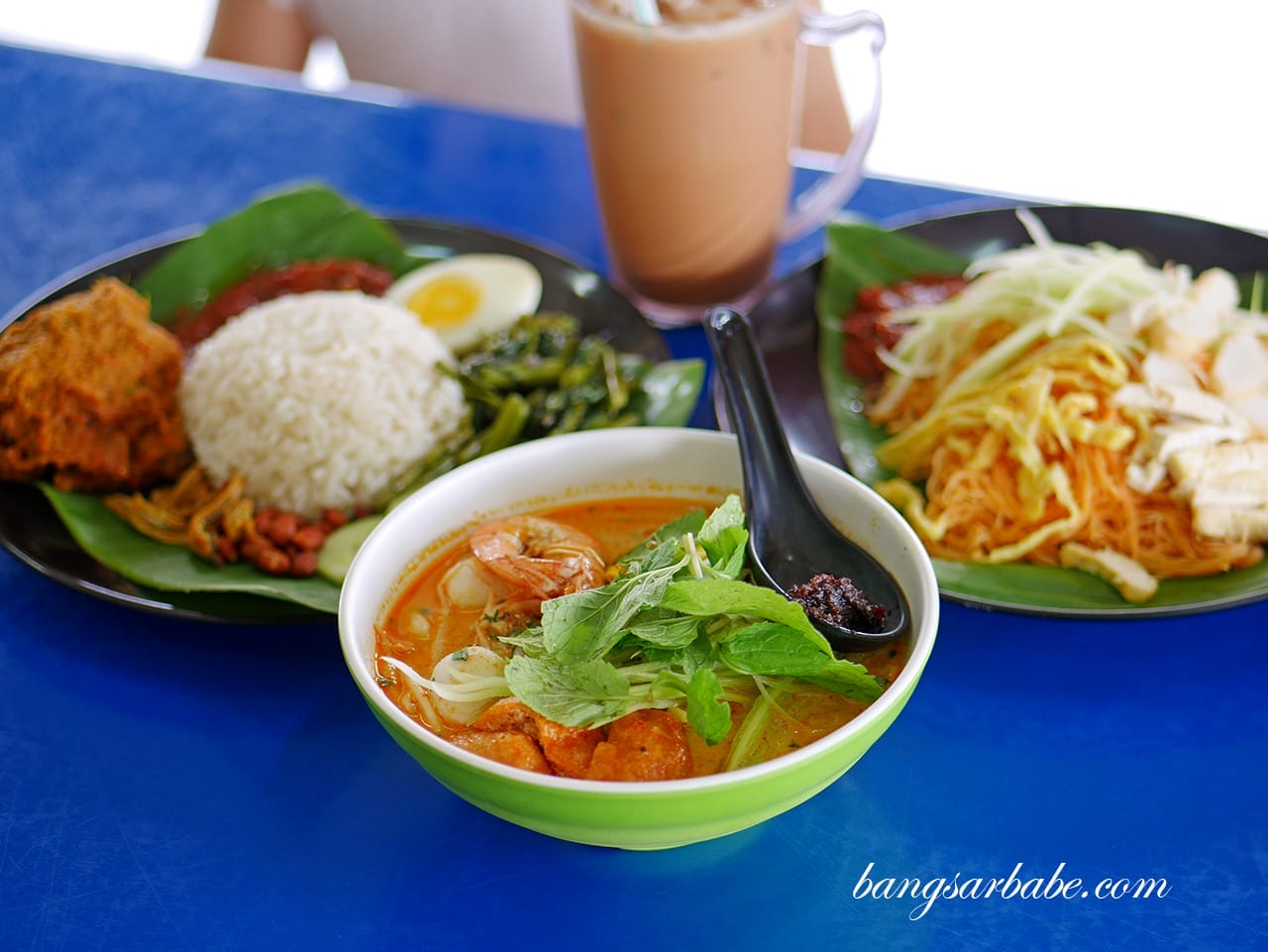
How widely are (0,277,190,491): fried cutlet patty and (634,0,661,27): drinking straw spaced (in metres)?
0.97

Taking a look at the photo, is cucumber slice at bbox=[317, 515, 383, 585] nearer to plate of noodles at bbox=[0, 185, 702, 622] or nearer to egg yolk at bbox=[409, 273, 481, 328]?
plate of noodles at bbox=[0, 185, 702, 622]

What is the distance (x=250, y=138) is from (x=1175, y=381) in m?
2.32

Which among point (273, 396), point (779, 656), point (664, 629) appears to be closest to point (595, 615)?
point (664, 629)

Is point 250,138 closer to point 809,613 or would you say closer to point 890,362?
point 890,362

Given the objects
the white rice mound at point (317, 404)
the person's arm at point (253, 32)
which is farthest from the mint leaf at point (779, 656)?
the person's arm at point (253, 32)

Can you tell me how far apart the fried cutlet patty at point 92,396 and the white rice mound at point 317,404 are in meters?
0.06

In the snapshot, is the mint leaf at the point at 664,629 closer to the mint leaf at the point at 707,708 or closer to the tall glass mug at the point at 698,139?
the mint leaf at the point at 707,708

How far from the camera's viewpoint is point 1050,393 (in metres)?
1.78

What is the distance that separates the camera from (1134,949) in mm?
1235

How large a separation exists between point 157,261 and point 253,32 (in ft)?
5.62

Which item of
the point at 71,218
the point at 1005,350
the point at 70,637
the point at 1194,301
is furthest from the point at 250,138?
the point at 1194,301

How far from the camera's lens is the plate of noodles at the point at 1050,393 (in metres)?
1.59

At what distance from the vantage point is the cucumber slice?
1.68 meters

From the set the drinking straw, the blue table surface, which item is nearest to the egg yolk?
the drinking straw
